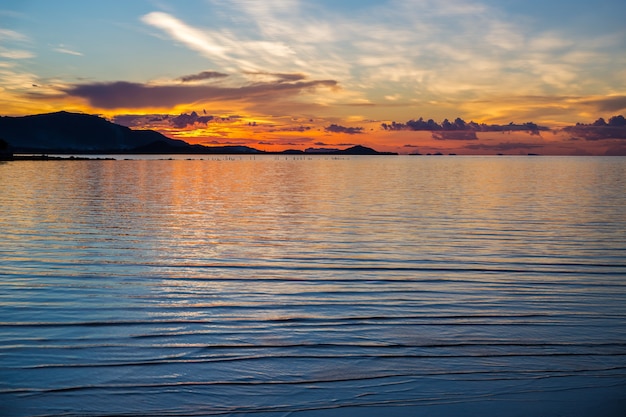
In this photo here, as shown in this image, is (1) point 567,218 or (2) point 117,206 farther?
(2) point 117,206

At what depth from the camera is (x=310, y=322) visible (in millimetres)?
10234

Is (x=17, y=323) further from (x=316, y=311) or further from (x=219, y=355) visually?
(x=316, y=311)

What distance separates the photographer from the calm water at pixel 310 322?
22.9ft

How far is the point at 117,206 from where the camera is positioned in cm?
3291

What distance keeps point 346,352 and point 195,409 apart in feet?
9.11

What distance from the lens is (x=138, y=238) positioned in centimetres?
2092

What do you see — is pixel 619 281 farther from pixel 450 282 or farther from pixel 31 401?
pixel 31 401

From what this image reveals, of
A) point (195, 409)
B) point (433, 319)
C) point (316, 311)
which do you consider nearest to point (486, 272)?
point (433, 319)

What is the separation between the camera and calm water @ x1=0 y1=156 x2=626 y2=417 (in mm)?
6984

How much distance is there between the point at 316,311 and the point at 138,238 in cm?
1199

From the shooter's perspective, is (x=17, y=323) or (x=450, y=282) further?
(x=450, y=282)

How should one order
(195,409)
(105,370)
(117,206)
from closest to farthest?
(195,409), (105,370), (117,206)

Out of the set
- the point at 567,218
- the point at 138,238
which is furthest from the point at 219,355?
the point at 567,218

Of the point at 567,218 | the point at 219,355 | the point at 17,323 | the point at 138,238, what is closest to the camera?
the point at 219,355
